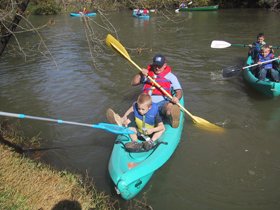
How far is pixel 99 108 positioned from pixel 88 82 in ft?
7.09

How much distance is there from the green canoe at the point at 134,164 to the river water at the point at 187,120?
328mm

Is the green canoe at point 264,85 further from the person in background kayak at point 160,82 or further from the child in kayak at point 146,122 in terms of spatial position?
the child in kayak at point 146,122

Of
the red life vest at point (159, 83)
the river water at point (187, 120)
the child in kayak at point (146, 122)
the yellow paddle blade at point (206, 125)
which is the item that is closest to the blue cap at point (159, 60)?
the red life vest at point (159, 83)

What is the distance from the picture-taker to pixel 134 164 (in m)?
4.75

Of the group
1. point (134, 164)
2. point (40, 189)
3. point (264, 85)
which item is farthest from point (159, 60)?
point (40, 189)

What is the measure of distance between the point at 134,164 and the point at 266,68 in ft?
16.3

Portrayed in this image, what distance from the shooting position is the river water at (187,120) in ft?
16.4

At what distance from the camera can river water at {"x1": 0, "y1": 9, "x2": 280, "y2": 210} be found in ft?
16.4

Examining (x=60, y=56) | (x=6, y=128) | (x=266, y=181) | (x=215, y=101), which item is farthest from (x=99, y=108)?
(x=60, y=56)

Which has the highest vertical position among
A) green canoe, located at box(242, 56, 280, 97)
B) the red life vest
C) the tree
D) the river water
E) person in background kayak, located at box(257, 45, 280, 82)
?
the tree

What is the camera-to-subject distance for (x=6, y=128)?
6.66 m

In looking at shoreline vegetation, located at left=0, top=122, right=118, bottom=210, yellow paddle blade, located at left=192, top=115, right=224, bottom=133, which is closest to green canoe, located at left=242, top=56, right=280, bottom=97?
yellow paddle blade, located at left=192, top=115, right=224, bottom=133

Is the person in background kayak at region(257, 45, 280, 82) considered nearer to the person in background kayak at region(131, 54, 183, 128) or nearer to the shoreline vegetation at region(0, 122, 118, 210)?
the person in background kayak at region(131, 54, 183, 128)

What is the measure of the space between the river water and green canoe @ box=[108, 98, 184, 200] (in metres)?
0.33
